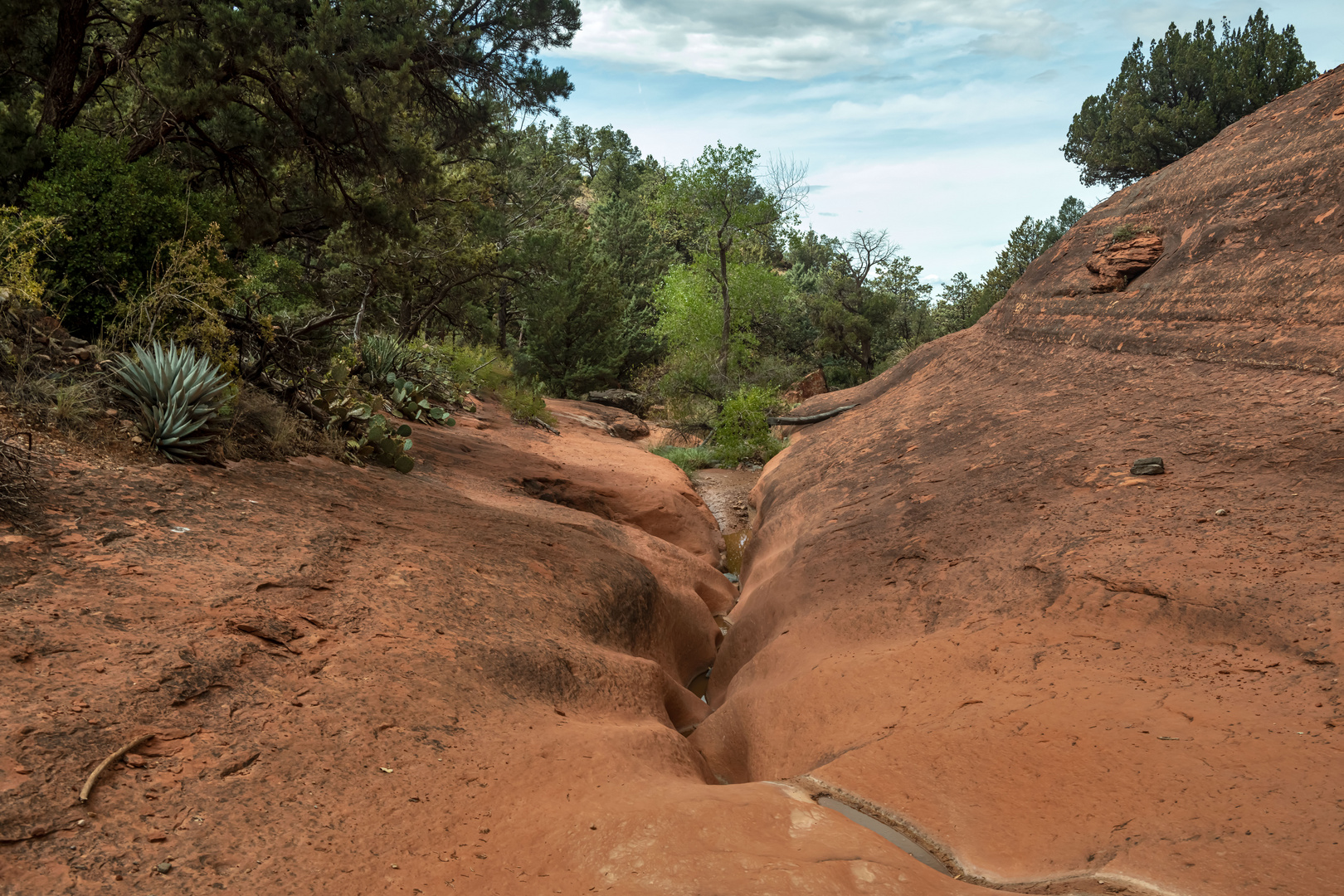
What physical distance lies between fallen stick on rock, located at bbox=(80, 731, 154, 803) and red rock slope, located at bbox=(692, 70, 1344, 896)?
10.5ft

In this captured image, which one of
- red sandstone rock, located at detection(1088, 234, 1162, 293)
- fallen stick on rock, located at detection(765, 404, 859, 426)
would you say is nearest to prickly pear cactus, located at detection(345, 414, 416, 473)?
fallen stick on rock, located at detection(765, 404, 859, 426)

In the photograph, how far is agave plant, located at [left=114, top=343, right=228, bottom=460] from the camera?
6.38 m

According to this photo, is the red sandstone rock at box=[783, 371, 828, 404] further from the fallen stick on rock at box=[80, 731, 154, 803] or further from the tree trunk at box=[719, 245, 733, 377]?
the fallen stick on rock at box=[80, 731, 154, 803]

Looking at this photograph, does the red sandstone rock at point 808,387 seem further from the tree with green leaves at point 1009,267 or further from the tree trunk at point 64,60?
the tree trunk at point 64,60

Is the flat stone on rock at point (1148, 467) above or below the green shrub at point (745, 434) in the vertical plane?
above

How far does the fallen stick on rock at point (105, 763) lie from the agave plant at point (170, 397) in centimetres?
369

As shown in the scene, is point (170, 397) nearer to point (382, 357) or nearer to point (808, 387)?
point (382, 357)

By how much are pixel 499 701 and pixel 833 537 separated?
4231 mm

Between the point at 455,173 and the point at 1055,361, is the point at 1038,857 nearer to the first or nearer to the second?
the point at 1055,361

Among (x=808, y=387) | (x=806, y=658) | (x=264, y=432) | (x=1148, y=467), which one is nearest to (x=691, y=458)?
(x=808, y=387)

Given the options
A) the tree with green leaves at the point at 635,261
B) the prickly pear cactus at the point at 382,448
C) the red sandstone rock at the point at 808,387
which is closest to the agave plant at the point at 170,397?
the prickly pear cactus at the point at 382,448

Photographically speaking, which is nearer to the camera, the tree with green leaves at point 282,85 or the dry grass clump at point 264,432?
the dry grass clump at point 264,432

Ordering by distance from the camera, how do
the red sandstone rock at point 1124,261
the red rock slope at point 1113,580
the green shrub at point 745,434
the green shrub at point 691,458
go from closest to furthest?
the red rock slope at point 1113,580 < the red sandstone rock at point 1124,261 < the green shrub at point 745,434 < the green shrub at point 691,458

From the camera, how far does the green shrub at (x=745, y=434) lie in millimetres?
18750
